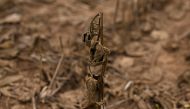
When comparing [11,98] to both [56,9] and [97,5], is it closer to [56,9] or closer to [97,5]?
[56,9]

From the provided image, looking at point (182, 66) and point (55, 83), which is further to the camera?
point (182, 66)

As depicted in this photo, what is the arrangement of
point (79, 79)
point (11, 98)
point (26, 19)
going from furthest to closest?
point (26, 19), point (79, 79), point (11, 98)

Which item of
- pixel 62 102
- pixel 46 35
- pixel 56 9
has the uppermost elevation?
pixel 56 9

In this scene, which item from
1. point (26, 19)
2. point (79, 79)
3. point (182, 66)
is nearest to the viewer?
point (79, 79)

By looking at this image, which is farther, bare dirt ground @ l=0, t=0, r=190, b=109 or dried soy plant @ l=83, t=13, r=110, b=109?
bare dirt ground @ l=0, t=0, r=190, b=109

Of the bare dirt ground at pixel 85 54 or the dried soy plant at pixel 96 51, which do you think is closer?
the dried soy plant at pixel 96 51

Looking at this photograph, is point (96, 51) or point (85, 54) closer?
point (96, 51)

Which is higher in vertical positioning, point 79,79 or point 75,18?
point 75,18

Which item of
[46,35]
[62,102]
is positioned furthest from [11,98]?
[46,35]
